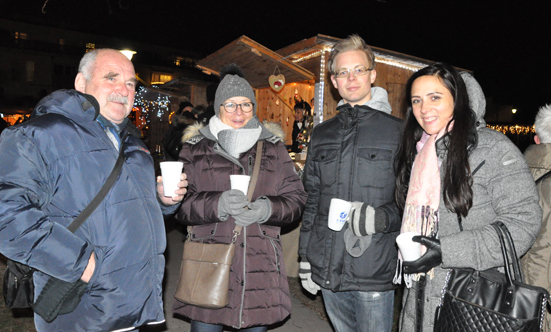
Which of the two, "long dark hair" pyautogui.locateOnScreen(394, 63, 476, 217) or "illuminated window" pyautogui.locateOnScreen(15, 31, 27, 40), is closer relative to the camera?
"long dark hair" pyautogui.locateOnScreen(394, 63, 476, 217)

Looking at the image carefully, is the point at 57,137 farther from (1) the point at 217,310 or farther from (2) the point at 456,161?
(2) the point at 456,161

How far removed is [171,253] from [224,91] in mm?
4728

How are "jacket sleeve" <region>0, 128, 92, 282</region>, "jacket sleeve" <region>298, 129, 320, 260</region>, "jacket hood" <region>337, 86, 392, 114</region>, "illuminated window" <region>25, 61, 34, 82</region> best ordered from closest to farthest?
"jacket sleeve" <region>0, 128, 92, 282</region>, "jacket hood" <region>337, 86, 392, 114</region>, "jacket sleeve" <region>298, 129, 320, 260</region>, "illuminated window" <region>25, 61, 34, 82</region>

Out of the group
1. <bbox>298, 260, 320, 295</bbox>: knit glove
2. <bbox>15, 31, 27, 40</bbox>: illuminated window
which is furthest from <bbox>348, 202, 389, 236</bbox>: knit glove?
<bbox>15, 31, 27, 40</bbox>: illuminated window

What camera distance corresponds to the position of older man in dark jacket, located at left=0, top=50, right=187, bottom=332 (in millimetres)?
1690

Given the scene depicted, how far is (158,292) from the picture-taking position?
7.02ft

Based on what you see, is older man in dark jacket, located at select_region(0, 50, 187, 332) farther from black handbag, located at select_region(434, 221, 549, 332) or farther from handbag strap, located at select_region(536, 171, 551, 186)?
handbag strap, located at select_region(536, 171, 551, 186)

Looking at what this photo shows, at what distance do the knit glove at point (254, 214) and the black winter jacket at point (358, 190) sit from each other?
16.0 inches

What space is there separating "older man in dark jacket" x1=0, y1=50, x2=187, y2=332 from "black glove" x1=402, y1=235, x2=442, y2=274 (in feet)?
4.84

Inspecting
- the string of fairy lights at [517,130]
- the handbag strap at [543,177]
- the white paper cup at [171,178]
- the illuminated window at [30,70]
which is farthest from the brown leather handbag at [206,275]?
the illuminated window at [30,70]

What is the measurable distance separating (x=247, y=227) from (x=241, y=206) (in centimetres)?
26

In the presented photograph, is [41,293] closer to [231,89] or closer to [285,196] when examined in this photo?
[285,196]

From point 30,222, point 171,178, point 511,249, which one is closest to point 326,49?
point 171,178

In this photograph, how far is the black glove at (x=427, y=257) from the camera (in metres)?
1.93
